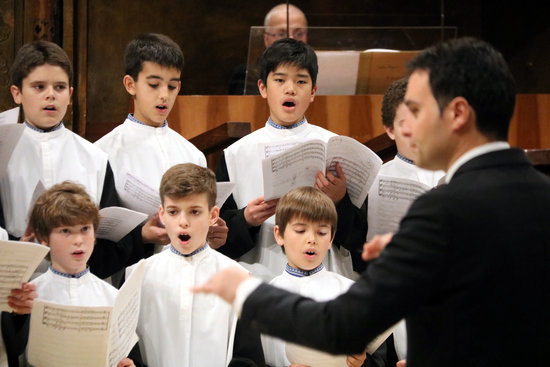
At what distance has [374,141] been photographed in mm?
4016

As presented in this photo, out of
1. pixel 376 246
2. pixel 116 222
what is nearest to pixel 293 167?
pixel 116 222

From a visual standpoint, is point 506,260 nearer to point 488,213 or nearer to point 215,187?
point 488,213

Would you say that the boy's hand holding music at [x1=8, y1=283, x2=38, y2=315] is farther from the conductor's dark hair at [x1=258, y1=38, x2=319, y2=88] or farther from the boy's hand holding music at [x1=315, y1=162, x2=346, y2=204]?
the conductor's dark hair at [x1=258, y1=38, x2=319, y2=88]

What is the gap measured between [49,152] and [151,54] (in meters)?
0.66

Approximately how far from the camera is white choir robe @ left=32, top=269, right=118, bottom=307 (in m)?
2.97

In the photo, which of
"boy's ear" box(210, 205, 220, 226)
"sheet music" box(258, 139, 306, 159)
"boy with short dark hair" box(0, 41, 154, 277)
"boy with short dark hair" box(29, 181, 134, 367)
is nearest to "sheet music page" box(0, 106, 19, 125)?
"boy with short dark hair" box(0, 41, 154, 277)

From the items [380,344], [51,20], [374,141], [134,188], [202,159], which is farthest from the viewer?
[51,20]

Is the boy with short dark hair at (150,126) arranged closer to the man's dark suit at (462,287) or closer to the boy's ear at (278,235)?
the boy's ear at (278,235)

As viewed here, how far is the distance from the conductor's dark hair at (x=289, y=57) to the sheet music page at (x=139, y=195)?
83 cm

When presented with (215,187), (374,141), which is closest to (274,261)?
(215,187)

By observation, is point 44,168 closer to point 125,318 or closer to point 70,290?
point 70,290

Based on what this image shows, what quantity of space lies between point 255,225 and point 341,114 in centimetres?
120

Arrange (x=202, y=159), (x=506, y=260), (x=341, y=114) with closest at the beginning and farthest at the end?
(x=506, y=260)
(x=202, y=159)
(x=341, y=114)

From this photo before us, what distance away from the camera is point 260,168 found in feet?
12.1
